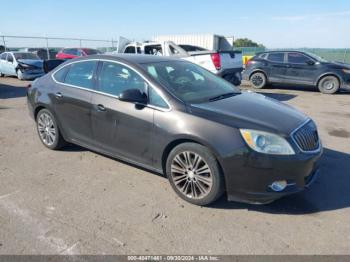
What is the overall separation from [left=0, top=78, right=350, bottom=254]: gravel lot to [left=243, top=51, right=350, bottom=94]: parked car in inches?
308

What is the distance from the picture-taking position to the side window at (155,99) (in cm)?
369

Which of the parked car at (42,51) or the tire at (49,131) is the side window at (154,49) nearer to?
the tire at (49,131)

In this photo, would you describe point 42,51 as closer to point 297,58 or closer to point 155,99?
point 297,58

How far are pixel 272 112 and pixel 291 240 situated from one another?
1.46m

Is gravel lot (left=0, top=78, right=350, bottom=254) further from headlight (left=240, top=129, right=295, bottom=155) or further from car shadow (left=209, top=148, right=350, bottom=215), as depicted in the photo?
headlight (left=240, top=129, right=295, bottom=155)

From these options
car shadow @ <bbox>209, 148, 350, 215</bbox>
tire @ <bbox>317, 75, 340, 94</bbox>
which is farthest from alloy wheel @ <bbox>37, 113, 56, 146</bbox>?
tire @ <bbox>317, 75, 340, 94</bbox>

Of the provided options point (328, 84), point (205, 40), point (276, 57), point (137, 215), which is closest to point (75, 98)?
point (137, 215)

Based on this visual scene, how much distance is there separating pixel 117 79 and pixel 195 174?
5.60 feet

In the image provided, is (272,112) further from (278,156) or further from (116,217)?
(116,217)

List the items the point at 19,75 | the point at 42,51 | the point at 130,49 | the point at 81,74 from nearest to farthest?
1. the point at 81,74
2. the point at 130,49
3. the point at 19,75
4. the point at 42,51

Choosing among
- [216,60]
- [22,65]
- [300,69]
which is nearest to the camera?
[216,60]

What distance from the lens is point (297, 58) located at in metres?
12.3

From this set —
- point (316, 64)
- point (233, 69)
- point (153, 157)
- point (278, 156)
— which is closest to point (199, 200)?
point (153, 157)

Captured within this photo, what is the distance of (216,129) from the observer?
331 cm
